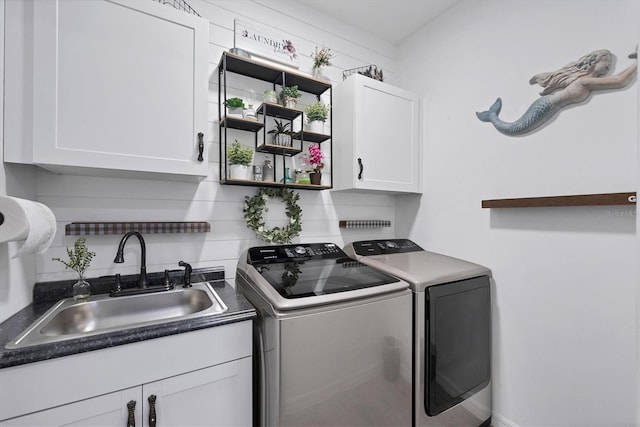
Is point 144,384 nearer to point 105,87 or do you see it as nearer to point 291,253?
point 291,253

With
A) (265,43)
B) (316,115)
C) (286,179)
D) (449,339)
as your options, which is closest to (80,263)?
(286,179)

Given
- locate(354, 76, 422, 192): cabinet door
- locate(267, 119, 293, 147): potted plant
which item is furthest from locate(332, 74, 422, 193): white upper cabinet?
locate(267, 119, 293, 147): potted plant

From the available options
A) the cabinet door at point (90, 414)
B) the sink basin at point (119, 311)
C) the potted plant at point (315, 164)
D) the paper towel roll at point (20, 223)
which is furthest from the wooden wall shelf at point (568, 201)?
the paper towel roll at point (20, 223)

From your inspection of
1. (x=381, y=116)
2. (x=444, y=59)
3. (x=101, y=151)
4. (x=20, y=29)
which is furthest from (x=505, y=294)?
(x=20, y=29)

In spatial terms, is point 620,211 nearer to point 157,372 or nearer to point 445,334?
point 445,334

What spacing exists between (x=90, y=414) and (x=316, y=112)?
1.87m

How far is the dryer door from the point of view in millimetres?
1521

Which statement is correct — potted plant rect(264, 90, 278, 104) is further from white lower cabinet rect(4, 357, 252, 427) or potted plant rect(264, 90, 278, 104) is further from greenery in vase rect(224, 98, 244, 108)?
white lower cabinet rect(4, 357, 252, 427)

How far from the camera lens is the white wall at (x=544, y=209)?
4.44ft

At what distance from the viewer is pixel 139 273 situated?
5.12ft

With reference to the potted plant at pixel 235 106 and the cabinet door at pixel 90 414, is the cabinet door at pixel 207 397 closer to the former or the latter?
the cabinet door at pixel 90 414

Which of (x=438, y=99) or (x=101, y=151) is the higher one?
(x=438, y=99)

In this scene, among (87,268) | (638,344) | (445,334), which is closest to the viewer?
(638,344)

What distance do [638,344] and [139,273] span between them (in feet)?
6.66
